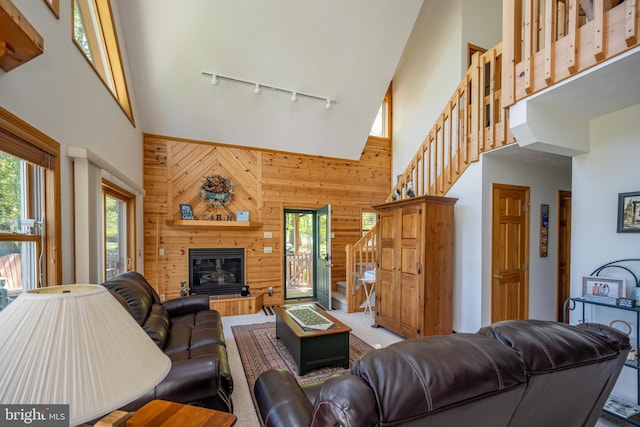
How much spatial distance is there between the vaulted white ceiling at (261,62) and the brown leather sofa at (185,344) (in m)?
2.93

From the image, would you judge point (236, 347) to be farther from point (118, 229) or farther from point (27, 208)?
point (27, 208)

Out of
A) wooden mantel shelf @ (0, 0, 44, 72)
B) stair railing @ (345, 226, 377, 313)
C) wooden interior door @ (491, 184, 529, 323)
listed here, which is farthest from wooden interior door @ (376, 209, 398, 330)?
wooden mantel shelf @ (0, 0, 44, 72)

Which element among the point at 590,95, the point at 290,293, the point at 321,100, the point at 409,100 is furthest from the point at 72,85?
the point at 409,100

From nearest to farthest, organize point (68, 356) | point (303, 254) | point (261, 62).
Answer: point (68, 356) < point (261, 62) < point (303, 254)

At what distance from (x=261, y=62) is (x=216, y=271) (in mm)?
3640

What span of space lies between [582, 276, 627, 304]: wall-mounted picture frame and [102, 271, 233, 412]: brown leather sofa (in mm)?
3040

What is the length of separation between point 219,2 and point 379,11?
7.37 feet

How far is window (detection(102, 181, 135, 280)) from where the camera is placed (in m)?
3.40

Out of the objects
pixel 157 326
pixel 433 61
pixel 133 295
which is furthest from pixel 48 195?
pixel 433 61

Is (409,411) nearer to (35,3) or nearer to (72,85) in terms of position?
(35,3)

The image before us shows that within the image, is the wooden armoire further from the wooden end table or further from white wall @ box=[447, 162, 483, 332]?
the wooden end table

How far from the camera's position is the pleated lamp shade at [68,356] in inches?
25.2

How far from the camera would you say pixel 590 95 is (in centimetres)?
226

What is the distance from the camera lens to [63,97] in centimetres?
216
